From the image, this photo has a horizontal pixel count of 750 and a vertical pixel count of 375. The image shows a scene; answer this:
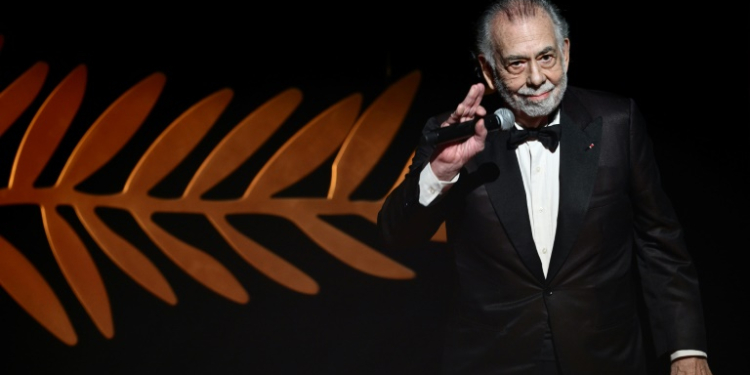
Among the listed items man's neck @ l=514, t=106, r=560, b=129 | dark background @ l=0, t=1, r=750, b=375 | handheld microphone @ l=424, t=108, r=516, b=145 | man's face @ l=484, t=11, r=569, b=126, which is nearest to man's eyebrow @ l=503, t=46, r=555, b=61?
man's face @ l=484, t=11, r=569, b=126

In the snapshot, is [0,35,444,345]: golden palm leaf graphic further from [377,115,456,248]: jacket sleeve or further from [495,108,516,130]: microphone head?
[495,108,516,130]: microphone head

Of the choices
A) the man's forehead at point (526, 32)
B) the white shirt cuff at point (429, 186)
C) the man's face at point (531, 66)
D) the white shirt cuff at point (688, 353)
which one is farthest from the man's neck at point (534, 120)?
the white shirt cuff at point (688, 353)

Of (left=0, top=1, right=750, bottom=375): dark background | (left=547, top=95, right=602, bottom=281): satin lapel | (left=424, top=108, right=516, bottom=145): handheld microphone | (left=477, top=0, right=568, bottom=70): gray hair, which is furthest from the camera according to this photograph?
(left=0, top=1, right=750, bottom=375): dark background

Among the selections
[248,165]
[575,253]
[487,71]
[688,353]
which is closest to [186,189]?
[248,165]

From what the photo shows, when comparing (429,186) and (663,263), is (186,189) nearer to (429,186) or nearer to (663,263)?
(429,186)

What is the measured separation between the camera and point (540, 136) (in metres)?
1.68

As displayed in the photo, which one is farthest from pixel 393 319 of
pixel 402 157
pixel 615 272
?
pixel 615 272

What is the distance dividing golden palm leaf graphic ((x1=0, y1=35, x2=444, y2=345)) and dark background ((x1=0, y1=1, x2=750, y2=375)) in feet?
0.09

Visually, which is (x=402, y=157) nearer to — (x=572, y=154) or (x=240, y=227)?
(x=240, y=227)

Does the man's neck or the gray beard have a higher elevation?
the gray beard

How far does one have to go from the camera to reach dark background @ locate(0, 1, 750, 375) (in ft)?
9.07

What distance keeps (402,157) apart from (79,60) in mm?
1101

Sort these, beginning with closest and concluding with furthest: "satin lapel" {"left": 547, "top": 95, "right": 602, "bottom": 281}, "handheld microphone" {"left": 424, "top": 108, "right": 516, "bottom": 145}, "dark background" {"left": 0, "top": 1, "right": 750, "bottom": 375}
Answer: "handheld microphone" {"left": 424, "top": 108, "right": 516, "bottom": 145}
"satin lapel" {"left": 547, "top": 95, "right": 602, "bottom": 281}
"dark background" {"left": 0, "top": 1, "right": 750, "bottom": 375}

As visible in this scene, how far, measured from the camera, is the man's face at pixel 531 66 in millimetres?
1654
